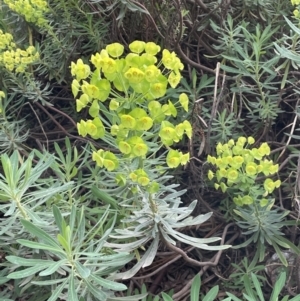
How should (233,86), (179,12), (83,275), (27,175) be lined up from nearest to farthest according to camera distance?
1. (83,275)
2. (27,175)
3. (179,12)
4. (233,86)

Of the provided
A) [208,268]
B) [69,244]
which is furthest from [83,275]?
[208,268]

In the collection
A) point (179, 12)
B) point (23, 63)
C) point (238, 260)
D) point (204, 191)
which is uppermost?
point (179, 12)

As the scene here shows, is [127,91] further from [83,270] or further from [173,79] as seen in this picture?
[83,270]

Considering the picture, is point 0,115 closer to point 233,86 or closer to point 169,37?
point 169,37

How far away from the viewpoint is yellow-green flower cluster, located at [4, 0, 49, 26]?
1.42 metres

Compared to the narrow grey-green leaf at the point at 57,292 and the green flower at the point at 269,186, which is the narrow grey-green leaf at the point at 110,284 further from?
the green flower at the point at 269,186

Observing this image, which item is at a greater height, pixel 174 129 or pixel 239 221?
pixel 174 129

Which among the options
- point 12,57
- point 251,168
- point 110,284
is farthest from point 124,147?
point 12,57

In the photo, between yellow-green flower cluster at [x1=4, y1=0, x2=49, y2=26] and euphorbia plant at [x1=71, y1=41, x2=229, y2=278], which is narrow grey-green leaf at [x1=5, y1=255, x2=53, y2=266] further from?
yellow-green flower cluster at [x1=4, y1=0, x2=49, y2=26]

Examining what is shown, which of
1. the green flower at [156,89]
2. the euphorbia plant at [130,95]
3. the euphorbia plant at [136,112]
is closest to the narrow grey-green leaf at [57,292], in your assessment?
the euphorbia plant at [136,112]

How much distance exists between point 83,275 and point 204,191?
1.87 ft

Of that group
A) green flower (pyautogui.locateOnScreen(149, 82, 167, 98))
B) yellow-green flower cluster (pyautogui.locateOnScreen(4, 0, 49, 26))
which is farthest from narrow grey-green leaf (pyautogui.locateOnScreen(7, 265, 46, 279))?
yellow-green flower cluster (pyautogui.locateOnScreen(4, 0, 49, 26))

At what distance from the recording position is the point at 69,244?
2.96 ft

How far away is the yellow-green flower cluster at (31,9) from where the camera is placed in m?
1.42
